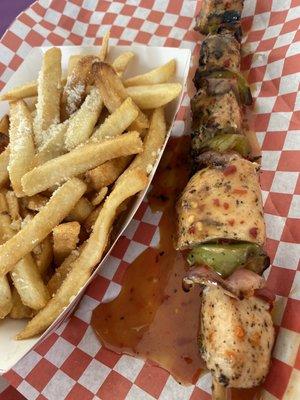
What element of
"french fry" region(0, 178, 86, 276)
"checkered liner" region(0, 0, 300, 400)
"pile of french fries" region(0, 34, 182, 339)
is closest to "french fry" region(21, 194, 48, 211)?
"pile of french fries" region(0, 34, 182, 339)

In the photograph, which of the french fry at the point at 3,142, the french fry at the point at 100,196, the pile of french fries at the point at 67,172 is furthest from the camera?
the french fry at the point at 3,142

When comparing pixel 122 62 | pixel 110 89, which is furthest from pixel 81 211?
pixel 122 62

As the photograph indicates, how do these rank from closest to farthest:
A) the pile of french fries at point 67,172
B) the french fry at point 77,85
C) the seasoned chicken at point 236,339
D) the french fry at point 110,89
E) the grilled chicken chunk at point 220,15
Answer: the seasoned chicken at point 236,339, the pile of french fries at point 67,172, the french fry at point 110,89, the french fry at point 77,85, the grilled chicken chunk at point 220,15

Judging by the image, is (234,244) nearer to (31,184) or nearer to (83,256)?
(83,256)

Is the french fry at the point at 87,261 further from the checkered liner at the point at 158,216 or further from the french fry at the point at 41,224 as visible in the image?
the checkered liner at the point at 158,216

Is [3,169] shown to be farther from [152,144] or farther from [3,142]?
[152,144]

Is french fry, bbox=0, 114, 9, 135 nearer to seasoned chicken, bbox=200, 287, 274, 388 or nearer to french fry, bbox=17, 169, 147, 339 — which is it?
french fry, bbox=17, 169, 147, 339

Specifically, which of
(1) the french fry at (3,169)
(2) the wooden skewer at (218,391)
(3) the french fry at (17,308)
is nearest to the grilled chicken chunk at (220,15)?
(1) the french fry at (3,169)
